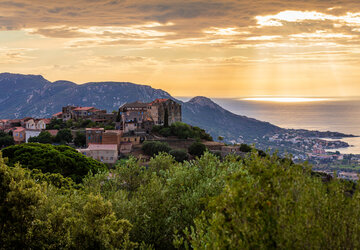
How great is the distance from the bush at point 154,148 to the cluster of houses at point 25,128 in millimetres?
21028

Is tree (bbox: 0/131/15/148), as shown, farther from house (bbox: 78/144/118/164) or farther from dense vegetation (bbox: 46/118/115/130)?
house (bbox: 78/144/118/164)

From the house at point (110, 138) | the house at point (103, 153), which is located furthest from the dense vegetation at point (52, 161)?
the house at point (110, 138)

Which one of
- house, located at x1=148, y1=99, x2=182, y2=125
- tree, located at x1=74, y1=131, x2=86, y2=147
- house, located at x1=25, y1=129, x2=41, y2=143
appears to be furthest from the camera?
house, located at x1=148, y1=99, x2=182, y2=125

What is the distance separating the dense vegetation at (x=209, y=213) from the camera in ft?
26.1

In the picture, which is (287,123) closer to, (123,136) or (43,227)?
(123,136)

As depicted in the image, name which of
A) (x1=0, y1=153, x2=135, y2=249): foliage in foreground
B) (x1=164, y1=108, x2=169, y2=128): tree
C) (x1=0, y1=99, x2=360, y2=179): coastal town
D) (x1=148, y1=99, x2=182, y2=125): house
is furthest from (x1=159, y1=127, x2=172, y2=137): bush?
(x1=0, y1=153, x2=135, y2=249): foliage in foreground

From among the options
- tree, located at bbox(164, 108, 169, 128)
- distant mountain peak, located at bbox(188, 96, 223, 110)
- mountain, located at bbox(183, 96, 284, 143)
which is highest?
distant mountain peak, located at bbox(188, 96, 223, 110)

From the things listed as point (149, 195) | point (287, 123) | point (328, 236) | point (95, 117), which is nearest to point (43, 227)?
point (149, 195)

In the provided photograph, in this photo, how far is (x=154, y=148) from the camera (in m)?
58.1

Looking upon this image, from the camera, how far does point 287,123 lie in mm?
157500

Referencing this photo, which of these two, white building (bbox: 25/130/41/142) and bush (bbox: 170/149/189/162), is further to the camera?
white building (bbox: 25/130/41/142)

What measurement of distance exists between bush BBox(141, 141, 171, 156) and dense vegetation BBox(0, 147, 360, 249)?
36.9m

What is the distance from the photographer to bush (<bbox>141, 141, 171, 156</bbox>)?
57906 millimetres

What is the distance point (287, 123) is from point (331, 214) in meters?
155
